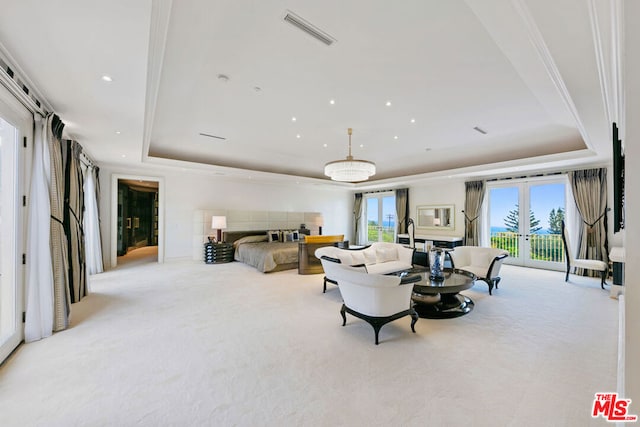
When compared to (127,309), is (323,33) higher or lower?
higher

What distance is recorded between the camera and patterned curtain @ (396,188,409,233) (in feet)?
29.9

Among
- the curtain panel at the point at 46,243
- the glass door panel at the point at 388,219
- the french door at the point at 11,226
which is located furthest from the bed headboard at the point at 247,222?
the french door at the point at 11,226

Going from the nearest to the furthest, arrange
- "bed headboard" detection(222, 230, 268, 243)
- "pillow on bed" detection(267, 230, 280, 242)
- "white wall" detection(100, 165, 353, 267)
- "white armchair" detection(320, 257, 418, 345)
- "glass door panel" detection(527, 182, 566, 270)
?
"white armchair" detection(320, 257, 418, 345) → "glass door panel" detection(527, 182, 566, 270) → "white wall" detection(100, 165, 353, 267) → "bed headboard" detection(222, 230, 268, 243) → "pillow on bed" detection(267, 230, 280, 242)

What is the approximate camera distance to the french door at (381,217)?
9.82 m

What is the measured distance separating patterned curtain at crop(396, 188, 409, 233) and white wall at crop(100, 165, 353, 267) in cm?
291

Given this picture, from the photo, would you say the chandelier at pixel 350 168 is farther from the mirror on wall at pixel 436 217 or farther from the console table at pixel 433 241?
the mirror on wall at pixel 436 217

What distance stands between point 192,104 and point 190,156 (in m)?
3.17

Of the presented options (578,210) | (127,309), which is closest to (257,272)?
(127,309)

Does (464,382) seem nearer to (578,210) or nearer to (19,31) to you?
(19,31)

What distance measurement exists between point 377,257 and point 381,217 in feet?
16.9

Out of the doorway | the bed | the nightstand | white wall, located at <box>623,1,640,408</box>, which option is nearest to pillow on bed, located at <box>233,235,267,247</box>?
the bed

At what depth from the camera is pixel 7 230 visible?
8.36ft

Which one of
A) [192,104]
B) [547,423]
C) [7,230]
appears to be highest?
[192,104]

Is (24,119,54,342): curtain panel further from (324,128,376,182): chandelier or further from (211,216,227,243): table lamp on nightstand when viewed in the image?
(211,216,227,243): table lamp on nightstand
